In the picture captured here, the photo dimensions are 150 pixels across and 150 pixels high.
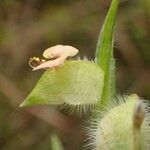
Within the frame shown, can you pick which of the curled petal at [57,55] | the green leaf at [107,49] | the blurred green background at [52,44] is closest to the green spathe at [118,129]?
the green leaf at [107,49]

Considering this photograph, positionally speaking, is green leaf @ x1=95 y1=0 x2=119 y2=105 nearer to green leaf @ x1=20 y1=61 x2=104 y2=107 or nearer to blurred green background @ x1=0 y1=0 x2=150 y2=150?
green leaf @ x1=20 y1=61 x2=104 y2=107

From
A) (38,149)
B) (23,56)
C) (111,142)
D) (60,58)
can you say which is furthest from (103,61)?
(23,56)

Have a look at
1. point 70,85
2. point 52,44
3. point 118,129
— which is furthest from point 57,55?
point 52,44

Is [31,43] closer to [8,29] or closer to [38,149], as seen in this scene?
[8,29]

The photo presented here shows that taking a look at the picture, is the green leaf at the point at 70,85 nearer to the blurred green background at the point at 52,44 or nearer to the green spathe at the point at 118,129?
the green spathe at the point at 118,129

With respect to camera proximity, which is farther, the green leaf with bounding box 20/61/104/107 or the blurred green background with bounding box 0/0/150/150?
the blurred green background with bounding box 0/0/150/150

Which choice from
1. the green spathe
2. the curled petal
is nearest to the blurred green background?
the curled petal
